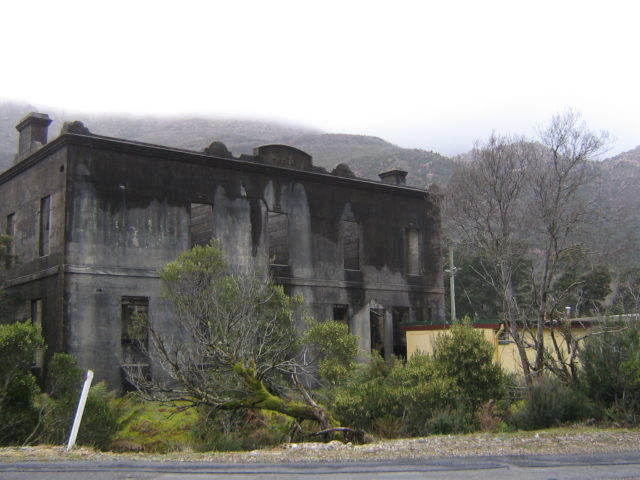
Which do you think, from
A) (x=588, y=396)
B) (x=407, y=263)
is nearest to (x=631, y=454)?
(x=588, y=396)

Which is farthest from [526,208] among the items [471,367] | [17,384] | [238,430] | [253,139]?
[253,139]

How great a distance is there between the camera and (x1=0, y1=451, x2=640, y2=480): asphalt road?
898 cm

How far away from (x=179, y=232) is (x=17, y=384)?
1004 cm

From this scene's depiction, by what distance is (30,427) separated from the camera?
1522 centimetres

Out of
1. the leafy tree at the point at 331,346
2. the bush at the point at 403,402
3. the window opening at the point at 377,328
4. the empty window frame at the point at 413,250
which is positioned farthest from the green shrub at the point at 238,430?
the empty window frame at the point at 413,250

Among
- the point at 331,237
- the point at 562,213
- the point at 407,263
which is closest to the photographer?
the point at 562,213

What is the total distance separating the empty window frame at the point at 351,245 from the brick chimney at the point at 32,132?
1236 cm

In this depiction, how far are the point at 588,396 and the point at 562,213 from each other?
19.0ft

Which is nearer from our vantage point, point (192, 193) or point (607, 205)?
point (607, 205)

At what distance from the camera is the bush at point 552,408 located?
1429 cm

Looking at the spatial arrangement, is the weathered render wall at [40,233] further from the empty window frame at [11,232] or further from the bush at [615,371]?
the bush at [615,371]

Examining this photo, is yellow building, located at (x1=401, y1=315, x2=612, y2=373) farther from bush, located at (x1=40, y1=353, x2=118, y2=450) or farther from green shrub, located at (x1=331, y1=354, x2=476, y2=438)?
bush, located at (x1=40, y1=353, x2=118, y2=450)

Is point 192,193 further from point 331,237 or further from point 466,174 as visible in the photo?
point 466,174

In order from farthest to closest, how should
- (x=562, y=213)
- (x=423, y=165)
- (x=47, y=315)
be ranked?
(x=423, y=165) < (x=47, y=315) < (x=562, y=213)
